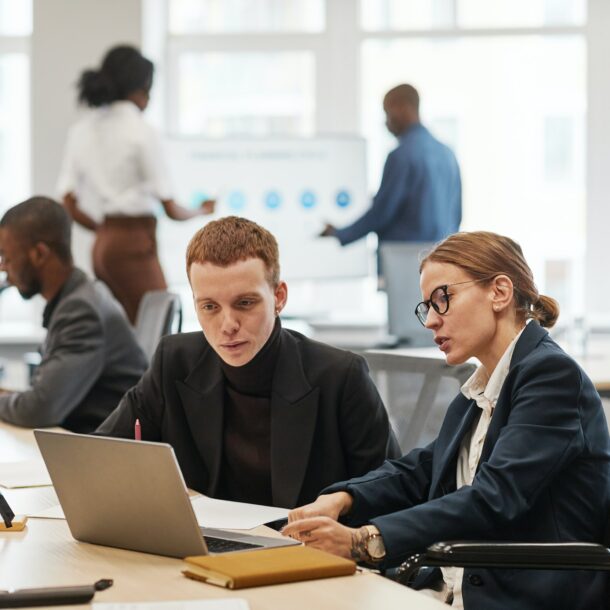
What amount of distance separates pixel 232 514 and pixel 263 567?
474 millimetres

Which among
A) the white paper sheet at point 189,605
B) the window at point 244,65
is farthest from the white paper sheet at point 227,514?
the window at point 244,65

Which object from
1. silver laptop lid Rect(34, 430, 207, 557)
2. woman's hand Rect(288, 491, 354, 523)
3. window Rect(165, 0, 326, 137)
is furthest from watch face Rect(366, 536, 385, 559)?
window Rect(165, 0, 326, 137)

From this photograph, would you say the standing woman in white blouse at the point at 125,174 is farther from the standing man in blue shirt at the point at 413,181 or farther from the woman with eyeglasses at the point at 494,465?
the woman with eyeglasses at the point at 494,465

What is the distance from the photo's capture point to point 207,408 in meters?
2.44

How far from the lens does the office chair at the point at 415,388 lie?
250 cm

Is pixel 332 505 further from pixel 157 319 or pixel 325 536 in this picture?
pixel 157 319

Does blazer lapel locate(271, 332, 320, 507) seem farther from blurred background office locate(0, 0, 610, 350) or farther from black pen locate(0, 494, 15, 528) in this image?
blurred background office locate(0, 0, 610, 350)

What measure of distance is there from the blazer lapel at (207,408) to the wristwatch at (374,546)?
1.93 feet

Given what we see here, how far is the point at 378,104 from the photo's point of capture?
7.43m

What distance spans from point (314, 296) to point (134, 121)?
230 cm

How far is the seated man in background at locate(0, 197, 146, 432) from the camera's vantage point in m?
3.56

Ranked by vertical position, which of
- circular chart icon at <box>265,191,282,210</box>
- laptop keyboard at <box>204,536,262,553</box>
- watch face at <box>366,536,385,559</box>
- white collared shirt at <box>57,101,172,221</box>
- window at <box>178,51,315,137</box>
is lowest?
watch face at <box>366,536,385,559</box>

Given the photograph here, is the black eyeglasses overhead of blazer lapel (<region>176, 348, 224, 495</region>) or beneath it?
overhead

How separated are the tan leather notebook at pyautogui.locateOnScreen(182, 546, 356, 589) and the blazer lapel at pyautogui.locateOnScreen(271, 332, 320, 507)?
73 cm
